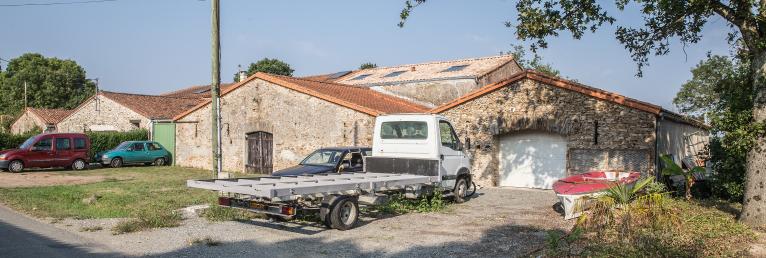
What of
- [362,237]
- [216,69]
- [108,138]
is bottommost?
[362,237]

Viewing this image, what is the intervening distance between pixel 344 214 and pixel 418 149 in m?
3.12

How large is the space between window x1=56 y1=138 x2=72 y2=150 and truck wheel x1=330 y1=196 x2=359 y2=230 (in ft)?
61.1

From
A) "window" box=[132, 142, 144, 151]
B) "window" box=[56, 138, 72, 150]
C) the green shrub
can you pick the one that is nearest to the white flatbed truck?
"window" box=[56, 138, 72, 150]

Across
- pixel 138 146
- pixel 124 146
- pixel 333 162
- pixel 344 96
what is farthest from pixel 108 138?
pixel 333 162

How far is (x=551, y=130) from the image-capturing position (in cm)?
1545

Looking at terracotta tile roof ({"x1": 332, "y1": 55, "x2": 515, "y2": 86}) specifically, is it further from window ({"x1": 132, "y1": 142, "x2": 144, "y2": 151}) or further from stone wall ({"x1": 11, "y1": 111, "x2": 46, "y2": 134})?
stone wall ({"x1": 11, "y1": 111, "x2": 46, "y2": 134})

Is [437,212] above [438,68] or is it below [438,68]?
below

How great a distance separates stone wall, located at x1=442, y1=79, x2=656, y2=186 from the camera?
1425 cm

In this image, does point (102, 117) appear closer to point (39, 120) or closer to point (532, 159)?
point (39, 120)

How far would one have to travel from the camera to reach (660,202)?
8.56m

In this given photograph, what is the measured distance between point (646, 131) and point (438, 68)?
14896 millimetres

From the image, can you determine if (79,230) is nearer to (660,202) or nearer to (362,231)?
(362,231)

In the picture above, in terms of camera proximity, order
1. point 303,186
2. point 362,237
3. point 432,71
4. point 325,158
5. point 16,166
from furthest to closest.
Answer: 1. point 432,71
2. point 16,166
3. point 325,158
4. point 362,237
5. point 303,186

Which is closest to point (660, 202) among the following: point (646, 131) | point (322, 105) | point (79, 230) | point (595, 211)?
point (595, 211)
